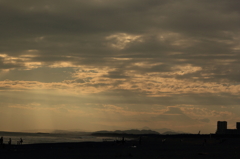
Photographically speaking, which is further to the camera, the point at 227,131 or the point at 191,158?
the point at 227,131

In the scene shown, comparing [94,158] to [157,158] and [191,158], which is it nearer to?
[157,158]

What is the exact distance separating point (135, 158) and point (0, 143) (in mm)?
49722

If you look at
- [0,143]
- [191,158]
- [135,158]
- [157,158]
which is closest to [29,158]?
[135,158]

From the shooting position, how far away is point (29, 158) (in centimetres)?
4309

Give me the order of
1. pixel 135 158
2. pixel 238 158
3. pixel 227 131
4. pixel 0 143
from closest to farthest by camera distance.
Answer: pixel 238 158
pixel 135 158
pixel 0 143
pixel 227 131

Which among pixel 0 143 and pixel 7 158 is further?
pixel 0 143

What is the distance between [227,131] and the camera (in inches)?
→ 7003

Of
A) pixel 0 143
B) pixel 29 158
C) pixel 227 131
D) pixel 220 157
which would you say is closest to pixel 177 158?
pixel 220 157

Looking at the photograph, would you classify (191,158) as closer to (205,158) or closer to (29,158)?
(205,158)

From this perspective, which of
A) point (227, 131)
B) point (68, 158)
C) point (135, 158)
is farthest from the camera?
point (227, 131)

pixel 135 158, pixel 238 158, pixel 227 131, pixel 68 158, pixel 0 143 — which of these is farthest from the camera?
pixel 227 131

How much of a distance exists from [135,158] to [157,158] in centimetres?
284

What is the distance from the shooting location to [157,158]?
3794 centimetres

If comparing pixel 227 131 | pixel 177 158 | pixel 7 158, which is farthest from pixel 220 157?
pixel 227 131
